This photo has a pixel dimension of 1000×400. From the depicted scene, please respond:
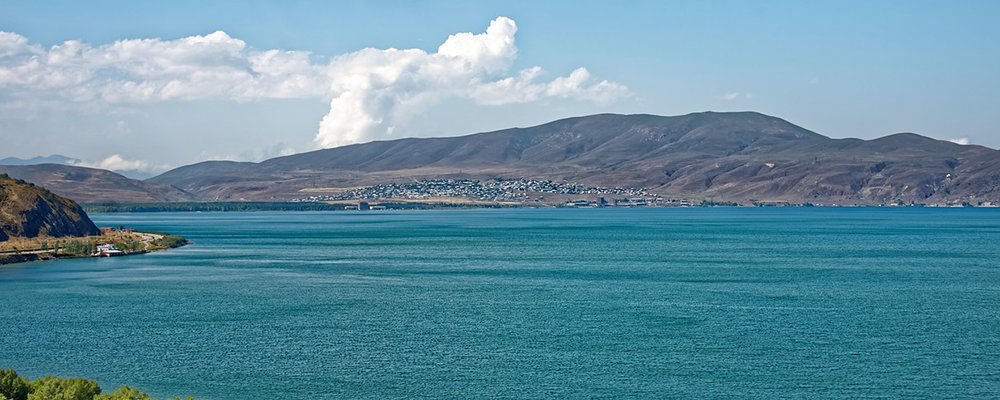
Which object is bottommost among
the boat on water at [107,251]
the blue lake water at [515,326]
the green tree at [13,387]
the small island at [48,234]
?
the blue lake water at [515,326]

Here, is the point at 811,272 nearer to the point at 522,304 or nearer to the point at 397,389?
the point at 522,304

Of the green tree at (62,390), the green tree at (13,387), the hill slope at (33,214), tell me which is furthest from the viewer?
the hill slope at (33,214)

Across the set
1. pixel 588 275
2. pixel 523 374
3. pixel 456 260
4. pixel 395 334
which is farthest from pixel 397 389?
pixel 456 260

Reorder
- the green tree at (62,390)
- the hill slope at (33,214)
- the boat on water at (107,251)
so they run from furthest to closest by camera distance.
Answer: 1. the hill slope at (33,214)
2. the boat on water at (107,251)
3. the green tree at (62,390)

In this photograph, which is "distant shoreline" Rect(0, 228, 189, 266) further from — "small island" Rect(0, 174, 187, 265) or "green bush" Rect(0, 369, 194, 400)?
"green bush" Rect(0, 369, 194, 400)

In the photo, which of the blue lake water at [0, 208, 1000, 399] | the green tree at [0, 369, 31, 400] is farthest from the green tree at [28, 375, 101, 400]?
the blue lake water at [0, 208, 1000, 399]

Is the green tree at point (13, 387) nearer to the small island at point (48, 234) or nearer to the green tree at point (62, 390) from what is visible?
the green tree at point (62, 390)

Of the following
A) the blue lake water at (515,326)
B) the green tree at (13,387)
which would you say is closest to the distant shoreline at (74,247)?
the blue lake water at (515,326)
